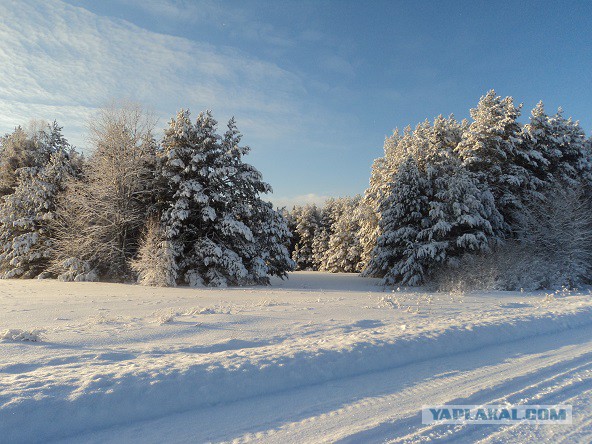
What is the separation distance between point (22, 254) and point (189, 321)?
68.7 feet

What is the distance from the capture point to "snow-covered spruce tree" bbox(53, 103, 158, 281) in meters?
19.4

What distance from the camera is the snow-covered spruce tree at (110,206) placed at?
19.4 m

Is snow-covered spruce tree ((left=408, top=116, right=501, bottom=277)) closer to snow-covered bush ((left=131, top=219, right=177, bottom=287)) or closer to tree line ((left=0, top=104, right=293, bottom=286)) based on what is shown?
tree line ((left=0, top=104, right=293, bottom=286))

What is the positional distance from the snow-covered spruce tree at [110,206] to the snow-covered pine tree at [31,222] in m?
1.80

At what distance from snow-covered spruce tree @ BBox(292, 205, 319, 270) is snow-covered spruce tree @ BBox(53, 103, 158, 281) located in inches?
1473

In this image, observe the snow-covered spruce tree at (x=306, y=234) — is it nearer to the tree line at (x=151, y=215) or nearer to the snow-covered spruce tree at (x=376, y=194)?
the snow-covered spruce tree at (x=376, y=194)

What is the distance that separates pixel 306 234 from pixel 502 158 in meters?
36.3

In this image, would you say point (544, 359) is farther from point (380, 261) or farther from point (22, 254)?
point (22, 254)

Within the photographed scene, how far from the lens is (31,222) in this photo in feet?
71.9

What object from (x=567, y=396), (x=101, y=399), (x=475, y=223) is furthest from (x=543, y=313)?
(x=475, y=223)

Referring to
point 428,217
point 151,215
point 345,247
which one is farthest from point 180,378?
point 345,247

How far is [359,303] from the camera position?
11062mm

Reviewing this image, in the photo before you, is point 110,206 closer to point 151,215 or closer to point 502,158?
point 151,215

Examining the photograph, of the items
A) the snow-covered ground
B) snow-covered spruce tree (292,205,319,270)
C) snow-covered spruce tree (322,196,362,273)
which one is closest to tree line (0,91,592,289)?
the snow-covered ground
